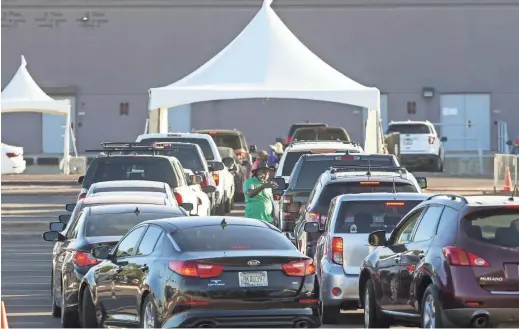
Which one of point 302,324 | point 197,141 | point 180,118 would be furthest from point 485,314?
point 180,118

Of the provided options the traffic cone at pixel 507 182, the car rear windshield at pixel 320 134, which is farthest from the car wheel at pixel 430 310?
the car rear windshield at pixel 320 134

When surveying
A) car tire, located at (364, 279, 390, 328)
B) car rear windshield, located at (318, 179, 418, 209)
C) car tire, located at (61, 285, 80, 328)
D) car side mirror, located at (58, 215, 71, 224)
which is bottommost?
car tire, located at (61, 285, 80, 328)

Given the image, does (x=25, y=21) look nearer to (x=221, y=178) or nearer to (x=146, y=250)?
(x=221, y=178)

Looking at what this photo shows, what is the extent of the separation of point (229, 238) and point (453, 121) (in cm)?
4179

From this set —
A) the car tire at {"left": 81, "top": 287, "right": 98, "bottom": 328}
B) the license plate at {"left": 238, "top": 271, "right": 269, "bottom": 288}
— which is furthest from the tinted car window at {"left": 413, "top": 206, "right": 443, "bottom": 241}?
the car tire at {"left": 81, "top": 287, "right": 98, "bottom": 328}

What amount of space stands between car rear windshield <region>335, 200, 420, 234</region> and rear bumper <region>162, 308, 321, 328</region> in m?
3.04

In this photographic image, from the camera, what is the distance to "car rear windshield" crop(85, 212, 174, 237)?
15867 millimetres

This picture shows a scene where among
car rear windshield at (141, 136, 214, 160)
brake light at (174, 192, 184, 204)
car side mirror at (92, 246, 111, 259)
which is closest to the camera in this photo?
car side mirror at (92, 246, 111, 259)

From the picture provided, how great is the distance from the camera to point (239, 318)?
12.1 metres

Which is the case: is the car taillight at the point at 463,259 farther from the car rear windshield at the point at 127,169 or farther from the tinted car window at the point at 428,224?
the car rear windshield at the point at 127,169

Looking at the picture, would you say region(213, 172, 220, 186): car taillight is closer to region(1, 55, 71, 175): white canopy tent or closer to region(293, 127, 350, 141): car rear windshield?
region(293, 127, 350, 141): car rear windshield

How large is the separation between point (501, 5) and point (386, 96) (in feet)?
18.0

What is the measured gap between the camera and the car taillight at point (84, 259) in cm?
1535

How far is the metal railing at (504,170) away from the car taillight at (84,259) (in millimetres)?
19836
